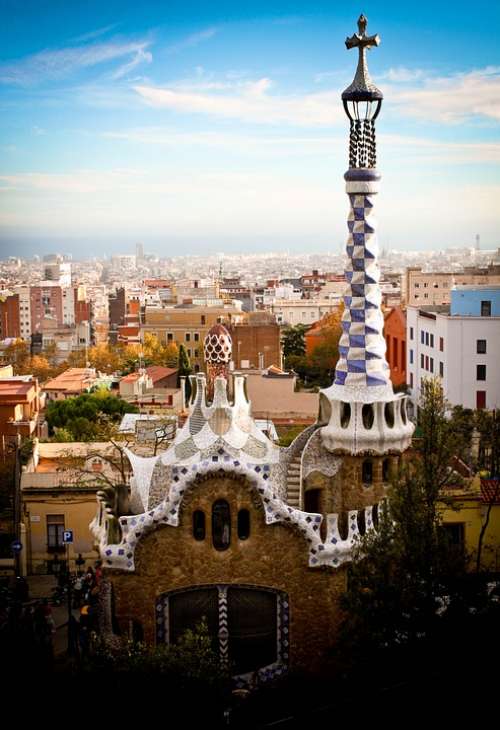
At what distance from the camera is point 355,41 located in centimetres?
1128

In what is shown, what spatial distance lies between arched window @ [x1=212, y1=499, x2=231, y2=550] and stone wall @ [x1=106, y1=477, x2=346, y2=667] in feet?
0.18

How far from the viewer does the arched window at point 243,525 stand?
10523 millimetres

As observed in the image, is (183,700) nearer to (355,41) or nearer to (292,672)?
(292,672)

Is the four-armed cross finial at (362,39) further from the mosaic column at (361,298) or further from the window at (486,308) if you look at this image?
the window at (486,308)

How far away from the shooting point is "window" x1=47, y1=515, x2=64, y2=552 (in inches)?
589

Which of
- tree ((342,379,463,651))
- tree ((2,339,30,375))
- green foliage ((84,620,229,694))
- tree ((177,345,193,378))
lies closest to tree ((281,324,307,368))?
tree ((177,345,193,378))

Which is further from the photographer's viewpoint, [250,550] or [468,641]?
[250,550]

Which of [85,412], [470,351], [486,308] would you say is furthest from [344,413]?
[486,308]

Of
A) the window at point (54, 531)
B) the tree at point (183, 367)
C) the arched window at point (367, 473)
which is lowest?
the window at point (54, 531)

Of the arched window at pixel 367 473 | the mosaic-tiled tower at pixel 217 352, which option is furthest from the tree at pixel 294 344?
the arched window at pixel 367 473

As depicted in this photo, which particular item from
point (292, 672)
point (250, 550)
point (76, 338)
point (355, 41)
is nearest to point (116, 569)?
point (250, 550)

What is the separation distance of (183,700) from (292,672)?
2435 millimetres

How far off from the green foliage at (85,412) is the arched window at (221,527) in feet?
45.1

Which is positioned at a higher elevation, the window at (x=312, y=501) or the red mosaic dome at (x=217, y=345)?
the red mosaic dome at (x=217, y=345)
